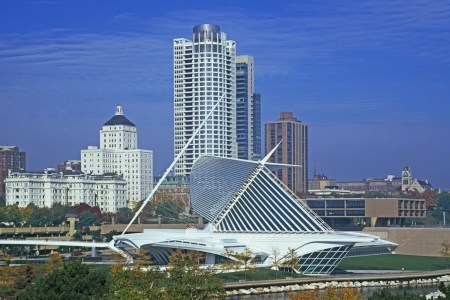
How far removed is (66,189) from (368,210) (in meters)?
55.3

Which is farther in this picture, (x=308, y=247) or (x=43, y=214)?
(x=43, y=214)

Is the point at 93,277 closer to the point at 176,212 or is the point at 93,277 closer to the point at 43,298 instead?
the point at 43,298

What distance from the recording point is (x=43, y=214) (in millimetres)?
115875

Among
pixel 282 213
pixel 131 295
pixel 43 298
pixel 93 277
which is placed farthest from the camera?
pixel 282 213

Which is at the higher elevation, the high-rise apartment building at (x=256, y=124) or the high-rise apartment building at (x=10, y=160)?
Answer: the high-rise apartment building at (x=256, y=124)

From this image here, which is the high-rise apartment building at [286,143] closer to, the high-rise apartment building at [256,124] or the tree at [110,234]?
the high-rise apartment building at [256,124]

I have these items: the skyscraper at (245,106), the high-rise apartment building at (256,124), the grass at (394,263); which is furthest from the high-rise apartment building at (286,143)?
the grass at (394,263)

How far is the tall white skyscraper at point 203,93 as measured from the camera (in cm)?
16975

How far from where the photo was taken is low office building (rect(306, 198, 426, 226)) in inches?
4043

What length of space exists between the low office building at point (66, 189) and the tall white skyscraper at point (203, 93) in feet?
70.1

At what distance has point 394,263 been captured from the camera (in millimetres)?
78500

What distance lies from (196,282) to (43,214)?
245ft

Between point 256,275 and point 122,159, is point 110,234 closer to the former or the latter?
point 256,275

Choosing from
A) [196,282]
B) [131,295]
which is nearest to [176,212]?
[196,282]
